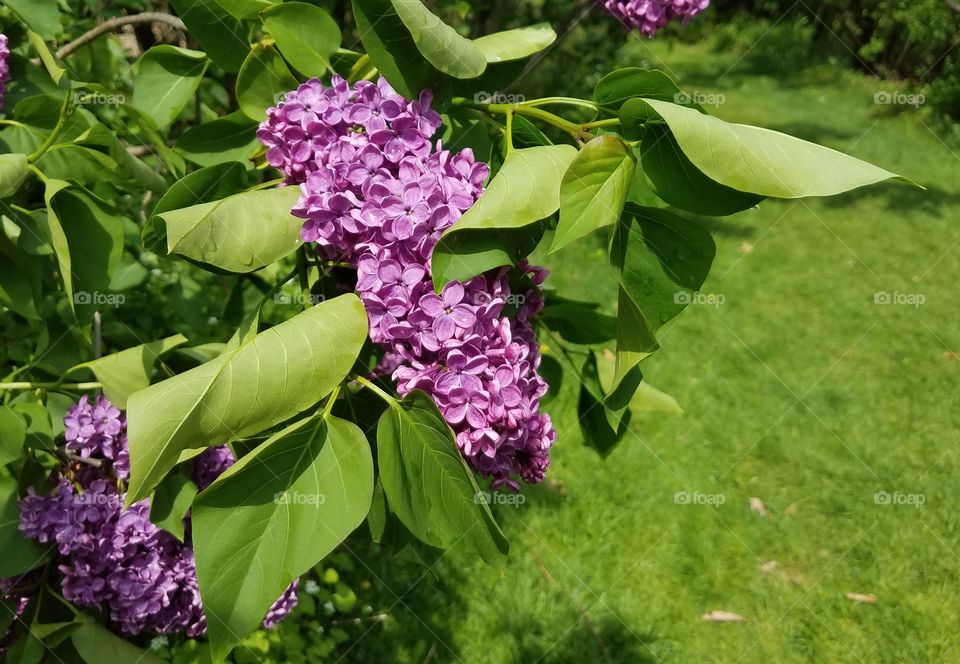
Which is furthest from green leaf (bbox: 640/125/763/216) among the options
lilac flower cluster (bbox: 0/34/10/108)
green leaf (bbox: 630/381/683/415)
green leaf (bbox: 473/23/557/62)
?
lilac flower cluster (bbox: 0/34/10/108)

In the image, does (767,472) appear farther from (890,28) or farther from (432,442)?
(890,28)

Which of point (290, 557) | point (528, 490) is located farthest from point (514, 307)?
point (528, 490)

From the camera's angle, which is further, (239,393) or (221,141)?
(221,141)

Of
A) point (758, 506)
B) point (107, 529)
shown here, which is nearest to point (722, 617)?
point (758, 506)

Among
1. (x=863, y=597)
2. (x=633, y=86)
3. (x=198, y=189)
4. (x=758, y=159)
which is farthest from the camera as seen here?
(x=863, y=597)

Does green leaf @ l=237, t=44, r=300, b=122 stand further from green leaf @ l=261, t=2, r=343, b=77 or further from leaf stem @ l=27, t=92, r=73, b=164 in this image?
leaf stem @ l=27, t=92, r=73, b=164

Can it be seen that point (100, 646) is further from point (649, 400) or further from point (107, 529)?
point (649, 400)

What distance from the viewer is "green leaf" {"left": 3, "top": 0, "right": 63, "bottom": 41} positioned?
1.57m

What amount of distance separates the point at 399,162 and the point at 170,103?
29.3 inches

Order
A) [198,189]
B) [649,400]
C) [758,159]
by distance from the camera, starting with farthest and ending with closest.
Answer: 1. [649,400]
2. [198,189]
3. [758,159]

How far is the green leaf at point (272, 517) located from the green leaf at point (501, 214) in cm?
23

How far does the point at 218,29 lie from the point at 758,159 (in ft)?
2.95

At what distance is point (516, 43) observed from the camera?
1288 millimetres

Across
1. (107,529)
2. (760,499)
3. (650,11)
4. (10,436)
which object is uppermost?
(650,11)
